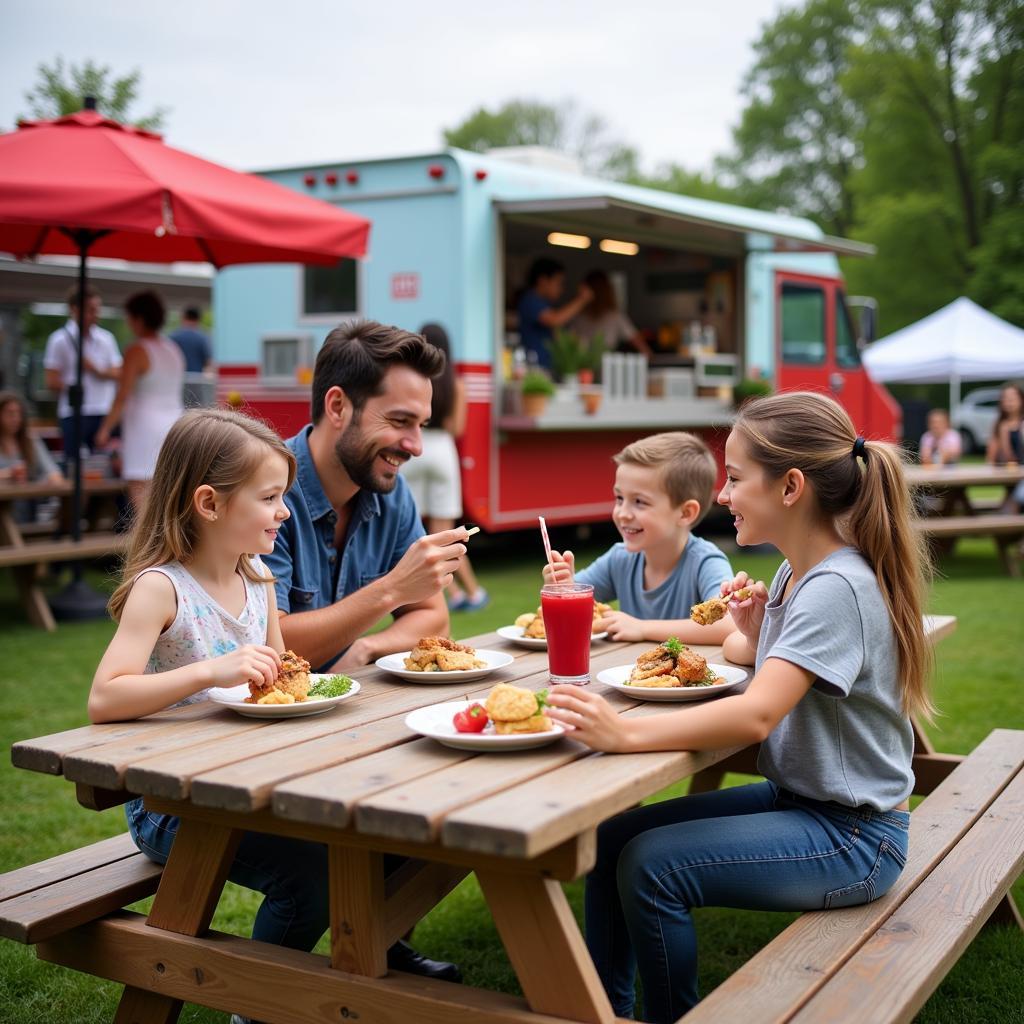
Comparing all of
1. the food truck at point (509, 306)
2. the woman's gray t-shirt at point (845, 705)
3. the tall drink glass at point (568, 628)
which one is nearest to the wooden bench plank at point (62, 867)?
the tall drink glass at point (568, 628)

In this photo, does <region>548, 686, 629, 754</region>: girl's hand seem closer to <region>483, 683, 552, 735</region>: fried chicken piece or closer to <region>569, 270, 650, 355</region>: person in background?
<region>483, 683, 552, 735</region>: fried chicken piece

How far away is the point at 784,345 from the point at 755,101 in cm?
3299

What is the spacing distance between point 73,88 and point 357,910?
20.2m

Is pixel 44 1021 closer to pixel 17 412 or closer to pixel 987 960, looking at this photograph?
pixel 987 960

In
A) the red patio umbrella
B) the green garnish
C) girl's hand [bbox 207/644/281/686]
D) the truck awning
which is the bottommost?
the green garnish

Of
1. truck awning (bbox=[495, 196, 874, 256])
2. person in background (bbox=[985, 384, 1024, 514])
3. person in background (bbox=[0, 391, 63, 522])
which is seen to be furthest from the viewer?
person in background (bbox=[985, 384, 1024, 514])

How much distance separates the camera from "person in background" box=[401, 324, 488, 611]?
774 cm

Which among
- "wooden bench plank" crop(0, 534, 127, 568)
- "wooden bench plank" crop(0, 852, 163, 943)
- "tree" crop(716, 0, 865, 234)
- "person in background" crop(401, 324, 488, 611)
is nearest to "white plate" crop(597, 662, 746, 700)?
"wooden bench plank" crop(0, 852, 163, 943)

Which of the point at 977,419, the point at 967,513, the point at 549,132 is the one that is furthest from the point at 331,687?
the point at 549,132

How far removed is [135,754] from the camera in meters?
2.01

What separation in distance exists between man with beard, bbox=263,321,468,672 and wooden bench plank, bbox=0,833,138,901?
60 centimetres

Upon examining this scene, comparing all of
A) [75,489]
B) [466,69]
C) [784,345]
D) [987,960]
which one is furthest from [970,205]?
[987,960]

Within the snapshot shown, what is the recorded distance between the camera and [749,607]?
2629mm

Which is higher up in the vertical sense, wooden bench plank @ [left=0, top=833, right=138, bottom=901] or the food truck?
the food truck
